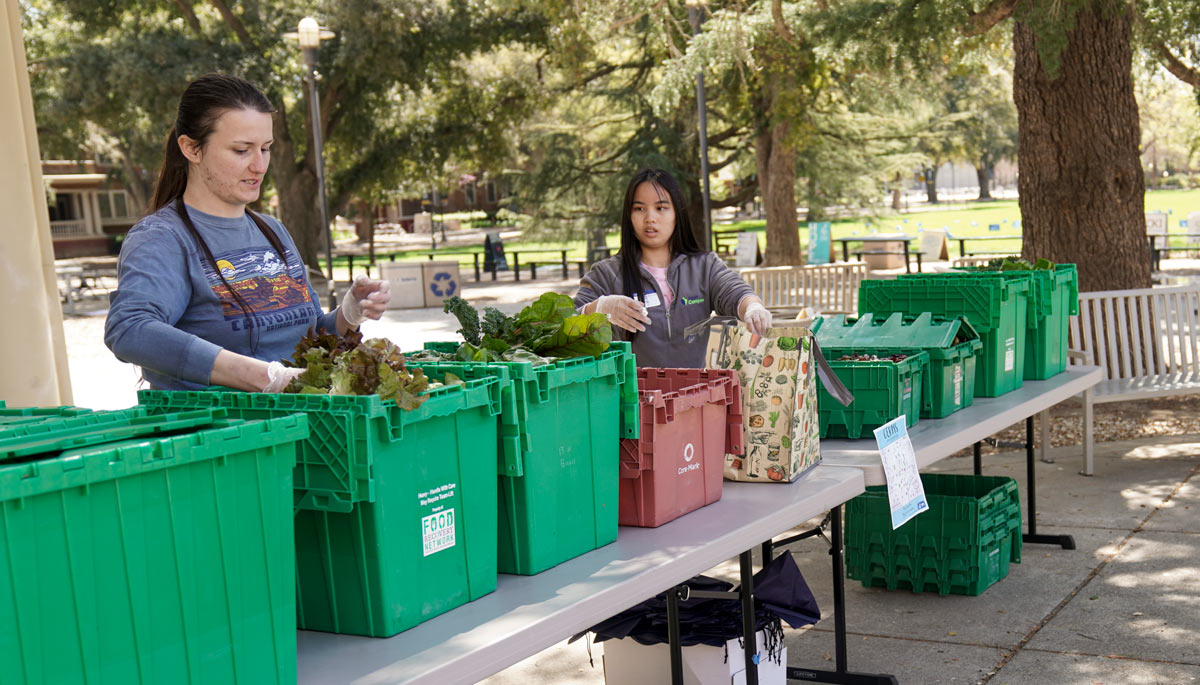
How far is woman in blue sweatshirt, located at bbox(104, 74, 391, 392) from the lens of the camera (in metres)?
2.78

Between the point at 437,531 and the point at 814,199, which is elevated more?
the point at 814,199

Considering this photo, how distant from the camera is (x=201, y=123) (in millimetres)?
2930

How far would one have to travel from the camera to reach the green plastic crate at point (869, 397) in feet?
14.1

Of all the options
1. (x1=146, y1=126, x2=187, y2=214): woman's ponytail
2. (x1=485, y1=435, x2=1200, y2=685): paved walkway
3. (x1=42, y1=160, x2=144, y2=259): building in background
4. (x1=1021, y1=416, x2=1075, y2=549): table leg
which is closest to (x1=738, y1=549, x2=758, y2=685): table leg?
(x1=485, y1=435, x2=1200, y2=685): paved walkway

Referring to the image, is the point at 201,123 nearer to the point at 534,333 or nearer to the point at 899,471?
the point at 534,333

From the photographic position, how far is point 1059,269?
6109 mm

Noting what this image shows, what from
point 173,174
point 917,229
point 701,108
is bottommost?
point 917,229

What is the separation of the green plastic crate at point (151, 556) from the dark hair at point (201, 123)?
867 mm

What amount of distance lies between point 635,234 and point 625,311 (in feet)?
4.16

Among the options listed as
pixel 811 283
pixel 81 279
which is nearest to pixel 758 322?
pixel 811 283

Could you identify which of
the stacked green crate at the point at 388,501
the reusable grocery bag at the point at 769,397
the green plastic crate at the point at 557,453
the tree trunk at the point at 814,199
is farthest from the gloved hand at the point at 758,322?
the tree trunk at the point at 814,199

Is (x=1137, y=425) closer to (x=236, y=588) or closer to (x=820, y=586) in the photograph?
(x=820, y=586)

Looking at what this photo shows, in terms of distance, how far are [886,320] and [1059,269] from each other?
1.50m

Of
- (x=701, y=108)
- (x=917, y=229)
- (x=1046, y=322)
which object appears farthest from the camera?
(x=917, y=229)
